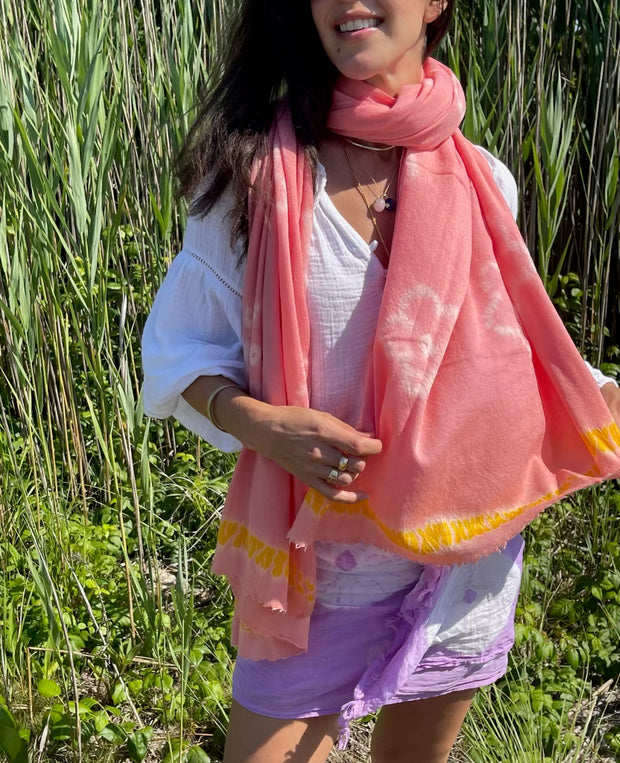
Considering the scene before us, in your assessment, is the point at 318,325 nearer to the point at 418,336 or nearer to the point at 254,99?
the point at 418,336

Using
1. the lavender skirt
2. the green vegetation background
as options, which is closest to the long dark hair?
the lavender skirt

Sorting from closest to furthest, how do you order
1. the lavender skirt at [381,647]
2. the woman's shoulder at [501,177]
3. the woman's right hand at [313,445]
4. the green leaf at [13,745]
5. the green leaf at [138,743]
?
the woman's right hand at [313,445] < the lavender skirt at [381,647] < the woman's shoulder at [501,177] < the green leaf at [13,745] < the green leaf at [138,743]

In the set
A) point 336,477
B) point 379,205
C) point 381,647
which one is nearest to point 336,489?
point 336,477

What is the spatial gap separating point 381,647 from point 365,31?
2.53 ft

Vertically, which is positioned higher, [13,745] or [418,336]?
[418,336]

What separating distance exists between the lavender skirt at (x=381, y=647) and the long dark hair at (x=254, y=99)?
491 mm

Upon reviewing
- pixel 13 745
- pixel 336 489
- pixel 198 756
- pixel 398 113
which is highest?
pixel 398 113

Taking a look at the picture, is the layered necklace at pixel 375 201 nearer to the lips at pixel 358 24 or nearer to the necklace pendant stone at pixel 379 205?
the necklace pendant stone at pixel 379 205

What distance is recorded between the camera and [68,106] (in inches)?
74.5

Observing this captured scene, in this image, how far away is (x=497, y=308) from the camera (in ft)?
3.82

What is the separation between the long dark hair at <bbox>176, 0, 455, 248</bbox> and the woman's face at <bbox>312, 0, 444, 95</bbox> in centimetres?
4

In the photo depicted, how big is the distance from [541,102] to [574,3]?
2.53 ft

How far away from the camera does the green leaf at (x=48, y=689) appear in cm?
165

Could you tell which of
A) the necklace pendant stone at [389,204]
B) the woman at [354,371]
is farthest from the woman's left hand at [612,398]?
the necklace pendant stone at [389,204]
